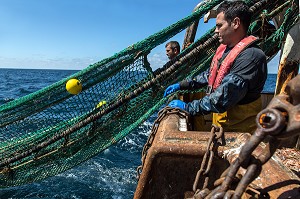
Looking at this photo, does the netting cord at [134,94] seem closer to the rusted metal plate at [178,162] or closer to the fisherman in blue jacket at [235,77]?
the fisherman in blue jacket at [235,77]

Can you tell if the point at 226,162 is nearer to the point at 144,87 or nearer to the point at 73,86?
the point at 144,87

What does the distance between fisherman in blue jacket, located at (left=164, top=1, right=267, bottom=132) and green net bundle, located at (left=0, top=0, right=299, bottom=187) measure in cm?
89

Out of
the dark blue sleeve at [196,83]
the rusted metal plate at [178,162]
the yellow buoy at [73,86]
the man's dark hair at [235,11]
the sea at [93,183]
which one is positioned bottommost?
the sea at [93,183]

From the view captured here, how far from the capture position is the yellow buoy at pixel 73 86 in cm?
367

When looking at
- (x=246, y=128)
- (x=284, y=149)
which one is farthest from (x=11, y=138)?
(x=284, y=149)

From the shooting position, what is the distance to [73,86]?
146 inches

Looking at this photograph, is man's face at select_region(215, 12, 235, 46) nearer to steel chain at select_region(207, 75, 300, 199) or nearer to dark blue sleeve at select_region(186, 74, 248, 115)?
dark blue sleeve at select_region(186, 74, 248, 115)

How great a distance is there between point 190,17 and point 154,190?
2.50 m

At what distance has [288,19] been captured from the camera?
363 cm

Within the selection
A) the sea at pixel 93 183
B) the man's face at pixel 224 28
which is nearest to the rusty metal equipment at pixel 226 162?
the man's face at pixel 224 28

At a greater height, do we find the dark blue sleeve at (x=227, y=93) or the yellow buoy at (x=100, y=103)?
the dark blue sleeve at (x=227, y=93)

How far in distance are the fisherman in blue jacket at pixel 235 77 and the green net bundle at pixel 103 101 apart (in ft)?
2.92

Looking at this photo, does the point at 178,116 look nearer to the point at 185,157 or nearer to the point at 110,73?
the point at 185,157

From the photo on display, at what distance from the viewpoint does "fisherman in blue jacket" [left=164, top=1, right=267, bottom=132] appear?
2311mm
